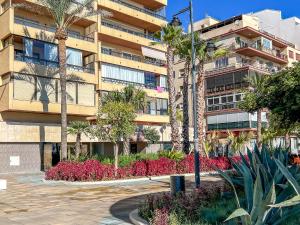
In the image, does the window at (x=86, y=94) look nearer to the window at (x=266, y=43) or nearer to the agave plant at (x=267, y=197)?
the agave plant at (x=267, y=197)

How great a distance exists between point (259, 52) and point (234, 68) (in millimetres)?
6164

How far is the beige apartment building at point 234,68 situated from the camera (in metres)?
57.2

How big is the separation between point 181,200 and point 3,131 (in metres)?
25.2

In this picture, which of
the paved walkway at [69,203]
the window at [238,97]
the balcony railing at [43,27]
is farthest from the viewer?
the window at [238,97]

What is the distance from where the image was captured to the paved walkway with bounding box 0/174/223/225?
1184cm

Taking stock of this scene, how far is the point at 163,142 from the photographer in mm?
46219

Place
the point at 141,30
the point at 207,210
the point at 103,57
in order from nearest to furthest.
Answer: the point at 207,210, the point at 103,57, the point at 141,30

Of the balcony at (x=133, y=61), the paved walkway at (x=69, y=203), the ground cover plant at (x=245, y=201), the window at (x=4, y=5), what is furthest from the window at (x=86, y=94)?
the ground cover plant at (x=245, y=201)

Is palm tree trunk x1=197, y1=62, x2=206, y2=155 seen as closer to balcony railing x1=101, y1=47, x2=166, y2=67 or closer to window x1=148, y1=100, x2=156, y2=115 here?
window x1=148, y1=100, x2=156, y2=115

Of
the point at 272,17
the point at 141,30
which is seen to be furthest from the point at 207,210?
the point at 272,17

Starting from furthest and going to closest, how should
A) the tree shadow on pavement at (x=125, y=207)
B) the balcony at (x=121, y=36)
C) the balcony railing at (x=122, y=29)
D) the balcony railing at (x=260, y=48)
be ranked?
the balcony railing at (x=260, y=48)
the balcony railing at (x=122, y=29)
the balcony at (x=121, y=36)
the tree shadow on pavement at (x=125, y=207)

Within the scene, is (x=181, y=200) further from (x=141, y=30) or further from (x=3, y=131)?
(x=141, y=30)

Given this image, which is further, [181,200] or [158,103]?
[158,103]

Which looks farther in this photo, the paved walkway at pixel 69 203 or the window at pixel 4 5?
the window at pixel 4 5
